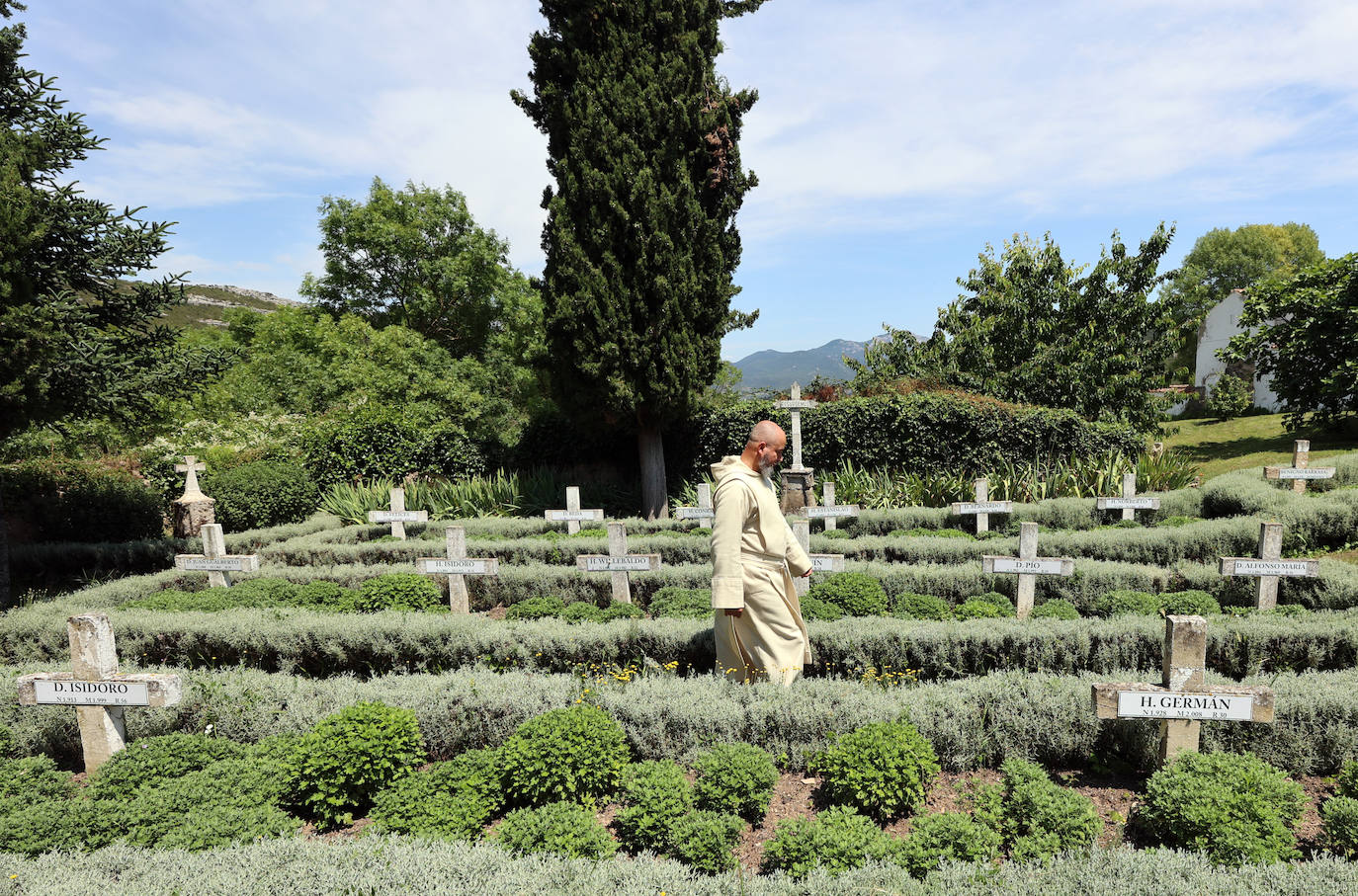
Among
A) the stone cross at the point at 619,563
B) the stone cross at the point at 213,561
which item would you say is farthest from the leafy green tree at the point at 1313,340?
the stone cross at the point at 213,561

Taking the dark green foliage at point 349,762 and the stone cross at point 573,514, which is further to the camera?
the stone cross at point 573,514

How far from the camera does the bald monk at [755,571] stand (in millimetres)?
4207

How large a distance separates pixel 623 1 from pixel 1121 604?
1129 cm

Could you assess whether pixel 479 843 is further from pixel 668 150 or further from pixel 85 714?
pixel 668 150

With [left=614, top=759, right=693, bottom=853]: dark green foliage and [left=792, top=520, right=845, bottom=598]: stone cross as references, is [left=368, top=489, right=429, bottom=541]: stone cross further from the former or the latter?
[left=614, top=759, right=693, bottom=853]: dark green foliage

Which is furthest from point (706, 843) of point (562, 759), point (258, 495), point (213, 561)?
point (258, 495)

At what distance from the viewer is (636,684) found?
433 cm

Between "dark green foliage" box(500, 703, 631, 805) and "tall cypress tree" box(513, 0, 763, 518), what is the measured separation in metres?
8.30

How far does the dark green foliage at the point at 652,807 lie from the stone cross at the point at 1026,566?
155 inches

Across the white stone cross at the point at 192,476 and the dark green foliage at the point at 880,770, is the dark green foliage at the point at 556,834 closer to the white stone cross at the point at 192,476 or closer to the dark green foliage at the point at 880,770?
the dark green foliage at the point at 880,770

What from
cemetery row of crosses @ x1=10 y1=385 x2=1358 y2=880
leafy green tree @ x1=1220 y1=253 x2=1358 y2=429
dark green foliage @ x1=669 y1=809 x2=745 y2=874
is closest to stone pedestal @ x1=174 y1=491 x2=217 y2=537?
cemetery row of crosses @ x1=10 y1=385 x2=1358 y2=880

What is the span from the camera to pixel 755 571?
4422mm

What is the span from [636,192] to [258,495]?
838 cm

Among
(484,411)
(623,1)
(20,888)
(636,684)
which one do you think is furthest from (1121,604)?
(484,411)
